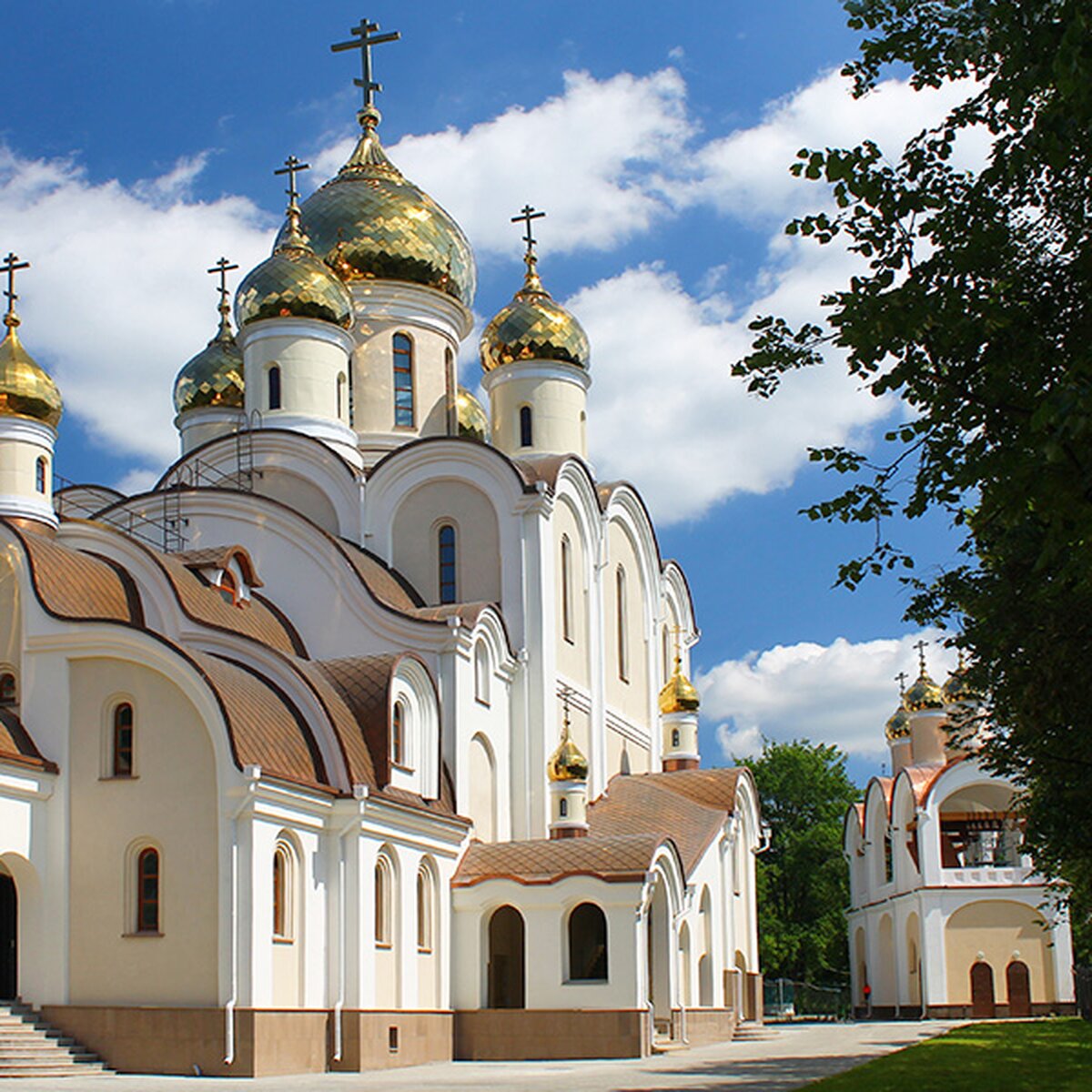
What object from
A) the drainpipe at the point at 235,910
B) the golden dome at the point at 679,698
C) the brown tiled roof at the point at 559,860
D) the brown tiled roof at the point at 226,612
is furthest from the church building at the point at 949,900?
the drainpipe at the point at 235,910

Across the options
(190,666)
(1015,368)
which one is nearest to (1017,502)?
(1015,368)

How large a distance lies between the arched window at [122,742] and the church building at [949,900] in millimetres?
20322

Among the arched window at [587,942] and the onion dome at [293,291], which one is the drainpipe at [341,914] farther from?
the onion dome at [293,291]

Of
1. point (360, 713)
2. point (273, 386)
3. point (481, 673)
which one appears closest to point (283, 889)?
point (360, 713)

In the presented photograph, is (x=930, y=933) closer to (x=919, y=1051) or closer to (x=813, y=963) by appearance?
(x=813, y=963)

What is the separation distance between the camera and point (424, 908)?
1941cm

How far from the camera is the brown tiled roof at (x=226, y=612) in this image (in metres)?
19.0

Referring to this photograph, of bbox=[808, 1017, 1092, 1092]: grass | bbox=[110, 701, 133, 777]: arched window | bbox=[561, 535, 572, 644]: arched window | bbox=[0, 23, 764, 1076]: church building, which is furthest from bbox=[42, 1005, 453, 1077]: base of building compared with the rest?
bbox=[561, 535, 572, 644]: arched window

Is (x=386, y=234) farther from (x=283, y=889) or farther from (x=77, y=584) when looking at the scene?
(x=283, y=889)

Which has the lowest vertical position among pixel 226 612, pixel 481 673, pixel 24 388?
pixel 481 673

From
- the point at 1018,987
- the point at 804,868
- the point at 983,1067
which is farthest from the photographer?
the point at 804,868

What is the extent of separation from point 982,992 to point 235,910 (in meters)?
24.0

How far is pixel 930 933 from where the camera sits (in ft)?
115

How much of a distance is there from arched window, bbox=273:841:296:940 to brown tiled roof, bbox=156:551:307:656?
124 inches
